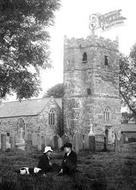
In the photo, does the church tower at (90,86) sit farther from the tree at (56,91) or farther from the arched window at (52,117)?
the tree at (56,91)

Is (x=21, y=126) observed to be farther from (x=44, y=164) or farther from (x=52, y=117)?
(x=44, y=164)

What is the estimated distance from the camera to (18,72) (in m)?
24.7

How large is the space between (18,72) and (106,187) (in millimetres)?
17457

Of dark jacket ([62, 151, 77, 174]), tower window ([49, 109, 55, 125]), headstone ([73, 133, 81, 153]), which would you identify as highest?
tower window ([49, 109, 55, 125])

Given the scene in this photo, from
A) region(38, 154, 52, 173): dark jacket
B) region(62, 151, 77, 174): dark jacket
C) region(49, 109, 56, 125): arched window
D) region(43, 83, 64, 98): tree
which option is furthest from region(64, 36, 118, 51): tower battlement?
region(62, 151, 77, 174): dark jacket

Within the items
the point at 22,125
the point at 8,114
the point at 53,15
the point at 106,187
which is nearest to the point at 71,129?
the point at 22,125

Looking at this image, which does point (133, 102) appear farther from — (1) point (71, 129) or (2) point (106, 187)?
(2) point (106, 187)

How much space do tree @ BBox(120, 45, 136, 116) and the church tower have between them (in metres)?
3.43

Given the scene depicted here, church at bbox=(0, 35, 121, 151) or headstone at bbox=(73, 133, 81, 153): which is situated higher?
church at bbox=(0, 35, 121, 151)

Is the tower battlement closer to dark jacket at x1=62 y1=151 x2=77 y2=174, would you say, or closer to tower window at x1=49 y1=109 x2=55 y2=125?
tower window at x1=49 y1=109 x2=55 y2=125

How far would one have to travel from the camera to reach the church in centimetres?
4653

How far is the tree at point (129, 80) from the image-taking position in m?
51.9

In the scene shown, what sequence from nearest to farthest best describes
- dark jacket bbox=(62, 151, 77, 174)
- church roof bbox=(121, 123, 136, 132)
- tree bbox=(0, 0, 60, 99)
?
dark jacket bbox=(62, 151, 77, 174), tree bbox=(0, 0, 60, 99), church roof bbox=(121, 123, 136, 132)

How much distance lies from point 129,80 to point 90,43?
28.8 ft
